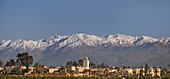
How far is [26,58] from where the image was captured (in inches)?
7160

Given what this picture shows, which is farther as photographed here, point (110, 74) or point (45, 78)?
point (110, 74)

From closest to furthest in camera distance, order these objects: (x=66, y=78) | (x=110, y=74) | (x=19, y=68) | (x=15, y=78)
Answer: (x=15, y=78) → (x=66, y=78) → (x=19, y=68) → (x=110, y=74)

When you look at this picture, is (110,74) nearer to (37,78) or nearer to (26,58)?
(26,58)

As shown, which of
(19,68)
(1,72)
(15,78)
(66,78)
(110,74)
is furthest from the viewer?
(110,74)

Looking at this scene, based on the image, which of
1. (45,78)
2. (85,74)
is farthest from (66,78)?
(85,74)

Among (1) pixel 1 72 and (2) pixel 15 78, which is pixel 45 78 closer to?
(2) pixel 15 78

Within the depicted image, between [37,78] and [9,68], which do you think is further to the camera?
[9,68]

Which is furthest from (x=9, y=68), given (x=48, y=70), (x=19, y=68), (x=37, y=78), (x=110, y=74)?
(x=110, y=74)

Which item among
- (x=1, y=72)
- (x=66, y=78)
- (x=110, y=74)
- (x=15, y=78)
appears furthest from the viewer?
(x=110, y=74)

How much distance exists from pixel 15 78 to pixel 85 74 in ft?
168

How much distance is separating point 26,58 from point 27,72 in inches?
495

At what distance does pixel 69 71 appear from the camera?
18488cm

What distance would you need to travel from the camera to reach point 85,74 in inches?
7229

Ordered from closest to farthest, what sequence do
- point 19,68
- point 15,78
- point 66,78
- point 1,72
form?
1. point 15,78
2. point 66,78
3. point 1,72
4. point 19,68
